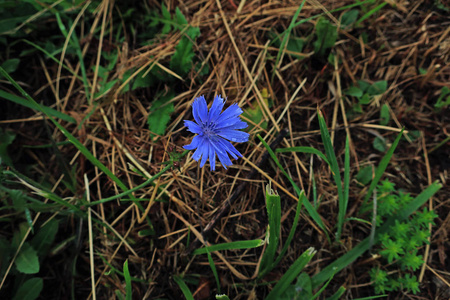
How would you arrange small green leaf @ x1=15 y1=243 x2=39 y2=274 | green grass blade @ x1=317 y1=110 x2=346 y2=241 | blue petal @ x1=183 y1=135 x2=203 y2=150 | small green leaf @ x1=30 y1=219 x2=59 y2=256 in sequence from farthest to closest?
small green leaf @ x1=30 y1=219 x2=59 y2=256
small green leaf @ x1=15 y1=243 x2=39 y2=274
green grass blade @ x1=317 y1=110 x2=346 y2=241
blue petal @ x1=183 y1=135 x2=203 y2=150

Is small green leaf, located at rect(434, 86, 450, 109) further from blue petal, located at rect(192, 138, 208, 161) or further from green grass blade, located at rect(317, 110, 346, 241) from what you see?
blue petal, located at rect(192, 138, 208, 161)

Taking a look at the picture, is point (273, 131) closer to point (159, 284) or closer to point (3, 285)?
point (159, 284)

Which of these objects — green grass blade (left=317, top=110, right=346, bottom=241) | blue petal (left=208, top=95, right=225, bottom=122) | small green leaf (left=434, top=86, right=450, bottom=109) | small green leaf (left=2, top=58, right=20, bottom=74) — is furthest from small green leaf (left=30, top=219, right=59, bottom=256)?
small green leaf (left=434, top=86, right=450, bottom=109)

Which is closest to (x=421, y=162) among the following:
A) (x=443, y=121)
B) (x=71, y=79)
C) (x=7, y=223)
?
(x=443, y=121)

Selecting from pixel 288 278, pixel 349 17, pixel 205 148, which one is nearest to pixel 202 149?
pixel 205 148

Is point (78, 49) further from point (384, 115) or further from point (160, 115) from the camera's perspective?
point (384, 115)

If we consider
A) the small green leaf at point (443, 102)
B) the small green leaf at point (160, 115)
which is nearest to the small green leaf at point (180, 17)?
the small green leaf at point (160, 115)
